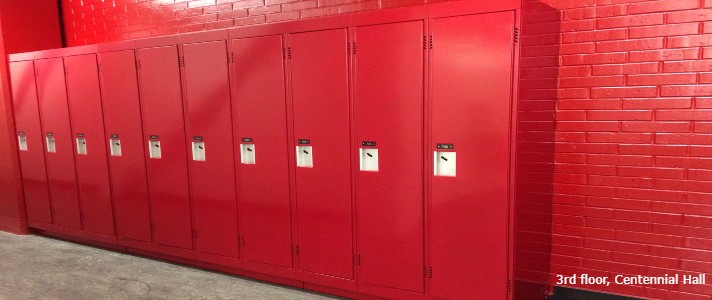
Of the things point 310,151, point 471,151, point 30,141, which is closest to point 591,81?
point 471,151

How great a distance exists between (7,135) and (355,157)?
4667mm

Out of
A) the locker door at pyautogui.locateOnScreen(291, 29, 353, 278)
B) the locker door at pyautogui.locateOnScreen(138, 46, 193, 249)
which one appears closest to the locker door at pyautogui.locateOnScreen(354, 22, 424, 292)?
the locker door at pyautogui.locateOnScreen(291, 29, 353, 278)

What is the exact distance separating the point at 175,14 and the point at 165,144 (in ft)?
5.54

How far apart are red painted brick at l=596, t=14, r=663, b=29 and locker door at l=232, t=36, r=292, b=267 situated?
7.54 feet

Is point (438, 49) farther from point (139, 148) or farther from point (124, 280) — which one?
point (124, 280)

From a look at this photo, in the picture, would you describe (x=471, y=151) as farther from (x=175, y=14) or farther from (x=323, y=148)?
(x=175, y=14)

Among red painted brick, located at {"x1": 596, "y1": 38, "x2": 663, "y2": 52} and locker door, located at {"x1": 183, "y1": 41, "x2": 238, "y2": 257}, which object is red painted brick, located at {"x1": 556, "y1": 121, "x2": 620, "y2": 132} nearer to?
red painted brick, located at {"x1": 596, "y1": 38, "x2": 663, "y2": 52}

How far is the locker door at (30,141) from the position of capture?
191 inches

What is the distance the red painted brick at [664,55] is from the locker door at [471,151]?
100 cm

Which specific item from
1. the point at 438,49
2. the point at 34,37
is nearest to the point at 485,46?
the point at 438,49

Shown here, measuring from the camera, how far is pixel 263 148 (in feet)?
11.4

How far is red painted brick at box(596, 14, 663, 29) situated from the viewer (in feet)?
8.91

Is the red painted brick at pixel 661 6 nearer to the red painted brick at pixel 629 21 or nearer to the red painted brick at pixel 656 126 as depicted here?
the red painted brick at pixel 629 21

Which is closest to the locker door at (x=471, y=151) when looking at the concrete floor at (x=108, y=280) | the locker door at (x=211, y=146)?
the concrete floor at (x=108, y=280)
